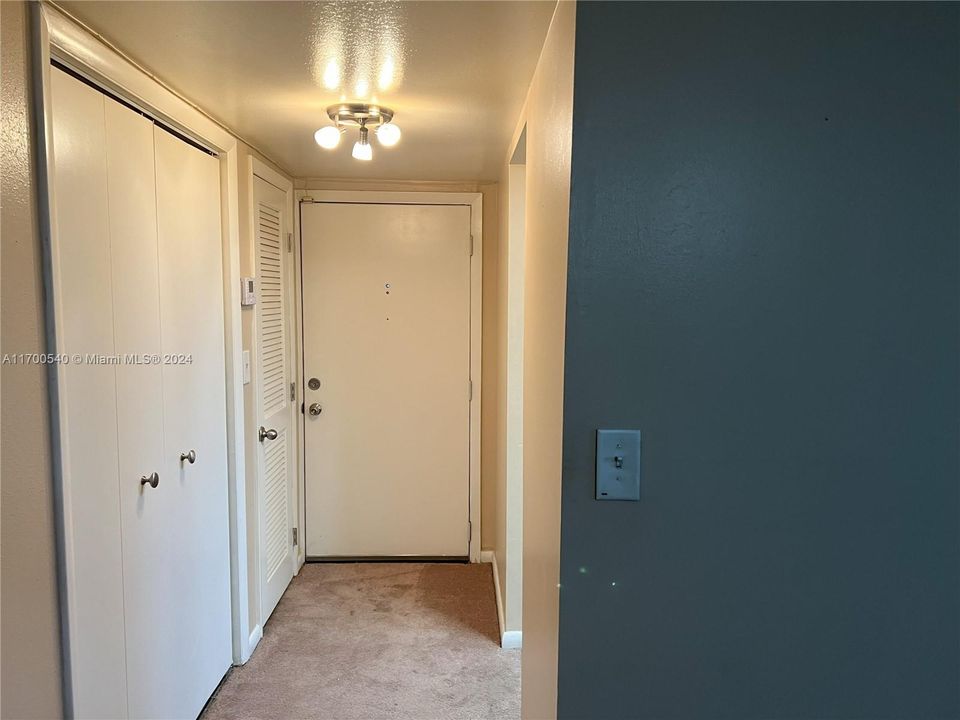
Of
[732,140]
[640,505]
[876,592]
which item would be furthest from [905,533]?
[732,140]

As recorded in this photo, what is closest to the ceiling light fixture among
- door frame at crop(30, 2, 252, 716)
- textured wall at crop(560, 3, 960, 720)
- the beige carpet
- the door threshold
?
door frame at crop(30, 2, 252, 716)

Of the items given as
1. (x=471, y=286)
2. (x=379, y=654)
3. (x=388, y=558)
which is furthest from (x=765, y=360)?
(x=388, y=558)

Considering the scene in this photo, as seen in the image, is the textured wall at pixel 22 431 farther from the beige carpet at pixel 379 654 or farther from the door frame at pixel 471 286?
the door frame at pixel 471 286

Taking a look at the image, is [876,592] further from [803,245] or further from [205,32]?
[205,32]

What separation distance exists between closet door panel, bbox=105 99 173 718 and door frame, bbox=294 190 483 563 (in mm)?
1410

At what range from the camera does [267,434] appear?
2672 mm

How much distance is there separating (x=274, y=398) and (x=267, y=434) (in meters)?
0.22

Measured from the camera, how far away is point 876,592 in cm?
112

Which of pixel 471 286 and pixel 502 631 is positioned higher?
pixel 471 286

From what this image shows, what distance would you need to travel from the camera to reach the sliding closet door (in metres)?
1.85

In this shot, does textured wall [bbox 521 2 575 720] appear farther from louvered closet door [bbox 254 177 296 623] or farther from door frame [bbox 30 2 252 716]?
louvered closet door [bbox 254 177 296 623]

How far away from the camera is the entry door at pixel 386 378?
3209mm

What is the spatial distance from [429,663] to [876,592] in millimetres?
1813

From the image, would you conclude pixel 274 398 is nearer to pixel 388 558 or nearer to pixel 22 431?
pixel 388 558
